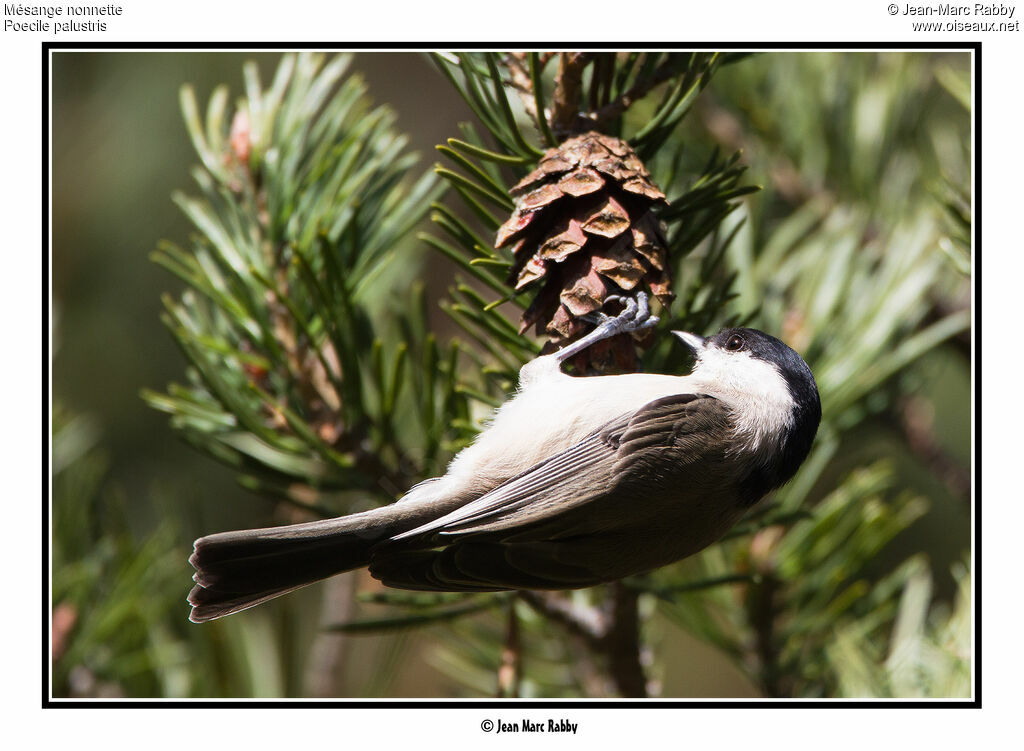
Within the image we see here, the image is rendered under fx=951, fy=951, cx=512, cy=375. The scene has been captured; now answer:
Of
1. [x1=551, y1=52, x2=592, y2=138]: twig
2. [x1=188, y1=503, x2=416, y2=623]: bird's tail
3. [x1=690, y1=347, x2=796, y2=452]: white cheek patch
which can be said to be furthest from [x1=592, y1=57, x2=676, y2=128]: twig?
[x1=188, y1=503, x2=416, y2=623]: bird's tail

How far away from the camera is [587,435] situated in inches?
51.3

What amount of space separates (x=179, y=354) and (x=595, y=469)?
44.9 inches

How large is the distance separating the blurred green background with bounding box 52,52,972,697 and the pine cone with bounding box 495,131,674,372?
1.42 feet

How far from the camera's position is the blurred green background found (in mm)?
1494

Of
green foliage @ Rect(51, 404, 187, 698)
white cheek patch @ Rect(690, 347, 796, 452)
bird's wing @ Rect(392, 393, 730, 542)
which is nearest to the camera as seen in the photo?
bird's wing @ Rect(392, 393, 730, 542)

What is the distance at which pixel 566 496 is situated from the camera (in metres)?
1.23

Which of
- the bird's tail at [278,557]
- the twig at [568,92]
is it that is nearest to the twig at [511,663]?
the bird's tail at [278,557]

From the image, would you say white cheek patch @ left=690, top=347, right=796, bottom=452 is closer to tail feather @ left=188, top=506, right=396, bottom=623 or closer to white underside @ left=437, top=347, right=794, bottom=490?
white underside @ left=437, top=347, right=794, bottom=490

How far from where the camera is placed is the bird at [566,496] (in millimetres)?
1199

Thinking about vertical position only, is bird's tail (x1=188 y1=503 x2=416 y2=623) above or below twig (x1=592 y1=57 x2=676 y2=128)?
below

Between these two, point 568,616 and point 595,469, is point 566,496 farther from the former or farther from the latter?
point 568,616

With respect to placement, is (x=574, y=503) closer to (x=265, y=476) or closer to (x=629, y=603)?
(x=629, y=603)

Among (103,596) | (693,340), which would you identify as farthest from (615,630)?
(103,596)

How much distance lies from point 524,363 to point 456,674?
655 millimetres
